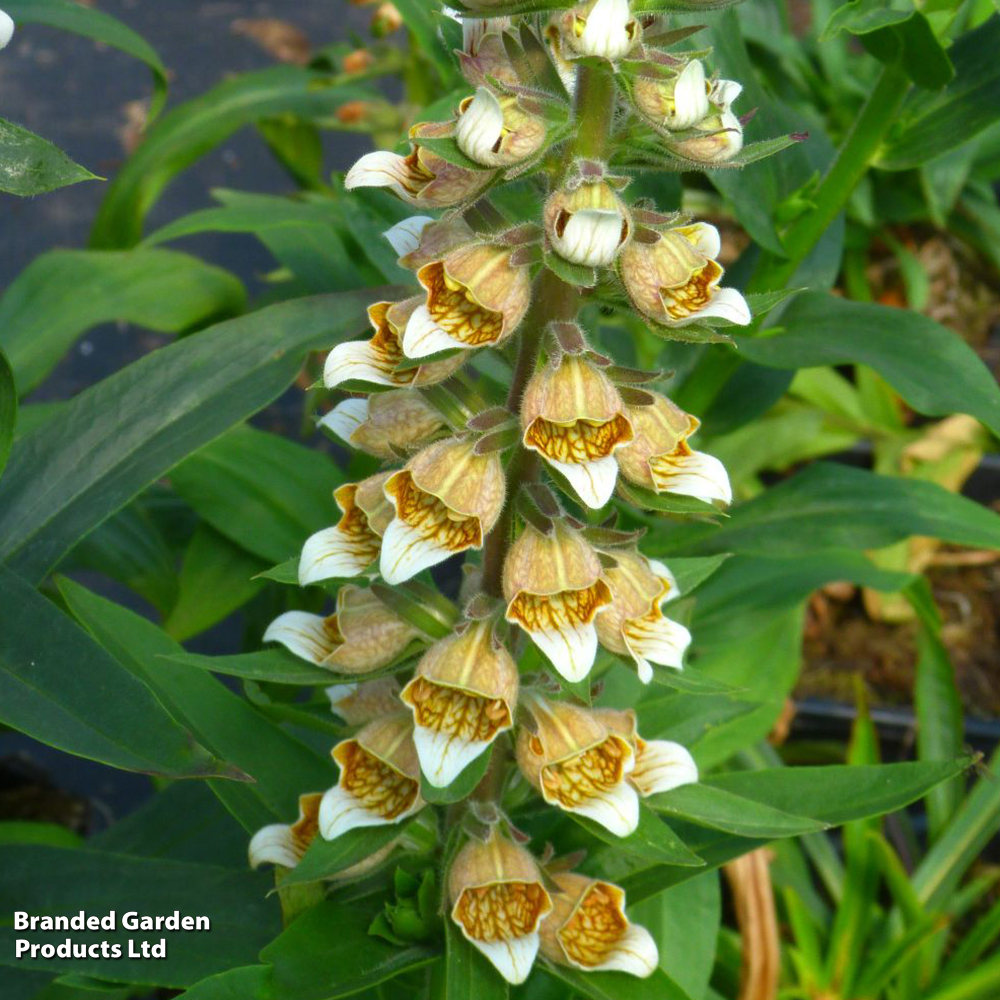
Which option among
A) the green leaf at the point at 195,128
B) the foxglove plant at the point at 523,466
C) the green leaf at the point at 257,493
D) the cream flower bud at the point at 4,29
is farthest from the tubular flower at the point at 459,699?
the green leaf at the point at 195,128

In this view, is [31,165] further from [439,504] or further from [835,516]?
[835,516]

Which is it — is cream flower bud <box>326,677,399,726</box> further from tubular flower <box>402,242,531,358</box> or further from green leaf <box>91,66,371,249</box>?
green leaf <box>91,66,371,249</box>

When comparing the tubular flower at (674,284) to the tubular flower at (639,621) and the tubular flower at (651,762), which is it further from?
the tubular flower at (651,762)

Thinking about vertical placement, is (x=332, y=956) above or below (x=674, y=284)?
below

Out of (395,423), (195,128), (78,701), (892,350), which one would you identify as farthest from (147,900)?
(195,128)

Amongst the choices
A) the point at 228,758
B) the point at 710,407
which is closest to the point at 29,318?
the point at 228,758

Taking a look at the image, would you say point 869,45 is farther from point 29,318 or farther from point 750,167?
point 29,318
